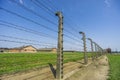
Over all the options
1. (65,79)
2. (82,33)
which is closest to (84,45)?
(82,33)

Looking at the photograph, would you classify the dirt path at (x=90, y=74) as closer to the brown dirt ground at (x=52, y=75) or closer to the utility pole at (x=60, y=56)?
the brown dirt ground at (x=52, y=75)

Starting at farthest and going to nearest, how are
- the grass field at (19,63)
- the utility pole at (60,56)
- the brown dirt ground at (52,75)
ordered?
the grass field at (19,63) < the utility pole at (60,56) < the brown dirt ground at (52,75)

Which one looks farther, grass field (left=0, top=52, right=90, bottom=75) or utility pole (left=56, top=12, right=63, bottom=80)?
grass field (left=0, top=52, right=90, bottom=75)

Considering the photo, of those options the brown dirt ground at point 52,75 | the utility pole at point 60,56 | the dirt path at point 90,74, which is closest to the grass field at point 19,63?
the brown dirt ground at point 52,75

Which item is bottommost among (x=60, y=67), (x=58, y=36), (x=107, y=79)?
(x=107, y=79)

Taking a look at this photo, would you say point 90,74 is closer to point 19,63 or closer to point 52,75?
point 52,75

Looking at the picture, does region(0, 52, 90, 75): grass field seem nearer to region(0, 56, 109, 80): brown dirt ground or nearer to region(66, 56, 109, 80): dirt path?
region(0, 56, 109, 80): brown dirt ground

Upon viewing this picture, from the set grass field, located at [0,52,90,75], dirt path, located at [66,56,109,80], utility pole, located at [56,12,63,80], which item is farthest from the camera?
grass field, located at [0,52,90,75]

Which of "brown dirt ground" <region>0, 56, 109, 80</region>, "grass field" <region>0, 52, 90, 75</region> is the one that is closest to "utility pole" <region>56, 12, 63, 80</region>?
"brown dirt ground" <region>0, 56, 109, 80</region>

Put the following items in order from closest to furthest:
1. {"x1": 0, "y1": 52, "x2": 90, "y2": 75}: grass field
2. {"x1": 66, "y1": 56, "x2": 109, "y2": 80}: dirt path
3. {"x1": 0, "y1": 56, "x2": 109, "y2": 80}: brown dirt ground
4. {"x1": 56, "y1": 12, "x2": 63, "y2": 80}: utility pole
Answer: {"x1": 0, "y1": 56, "x2": 109, "y2": 80}: brown dirt ground, {"x1": 56, "y1": 12, "x2": 63, "y2": 80}: utility pole, {"x1": 66, "y1": 56, "x2": 109, "y2": 80}: dirt path, {"x1": 0, "y1": 52, "x2": 90, "y2": 75}: grass field

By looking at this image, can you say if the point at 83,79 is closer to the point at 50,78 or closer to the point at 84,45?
the point at 50,78

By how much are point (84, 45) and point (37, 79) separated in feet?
29.6

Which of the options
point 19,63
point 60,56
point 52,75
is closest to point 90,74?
point 52,75

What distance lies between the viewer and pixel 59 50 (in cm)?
724
